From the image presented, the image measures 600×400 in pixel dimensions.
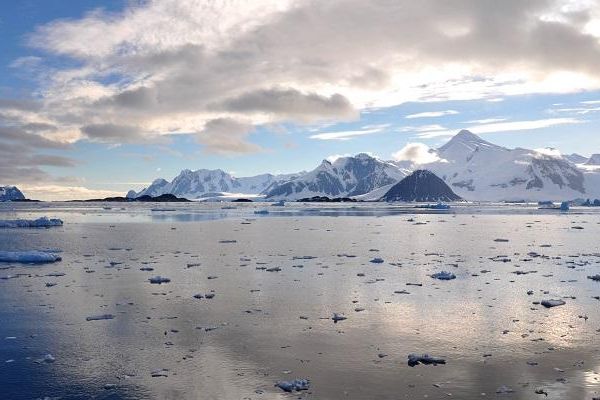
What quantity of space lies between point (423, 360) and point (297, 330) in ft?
14.9

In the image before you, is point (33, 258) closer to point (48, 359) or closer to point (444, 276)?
point (48, 359)

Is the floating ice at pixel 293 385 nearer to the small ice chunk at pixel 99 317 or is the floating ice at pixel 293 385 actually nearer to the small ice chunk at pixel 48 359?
the small ice chunk at pixel 48 359

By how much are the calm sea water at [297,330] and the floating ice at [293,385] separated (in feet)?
0.78

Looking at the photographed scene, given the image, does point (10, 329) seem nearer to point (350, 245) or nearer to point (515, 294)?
point (515, 294)

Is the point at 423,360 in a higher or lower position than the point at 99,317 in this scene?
lower

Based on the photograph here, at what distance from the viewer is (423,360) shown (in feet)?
44.7

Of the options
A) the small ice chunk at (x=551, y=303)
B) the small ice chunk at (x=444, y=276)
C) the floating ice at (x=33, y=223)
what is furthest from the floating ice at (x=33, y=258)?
the floating ice at (x=33, y=223)

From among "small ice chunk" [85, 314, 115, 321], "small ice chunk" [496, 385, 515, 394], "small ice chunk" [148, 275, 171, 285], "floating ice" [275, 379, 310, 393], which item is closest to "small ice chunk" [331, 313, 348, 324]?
"floating ice" [275, 379, 310, 393]

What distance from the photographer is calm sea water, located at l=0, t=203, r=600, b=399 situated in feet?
39.8

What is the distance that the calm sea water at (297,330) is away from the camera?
12.1 m

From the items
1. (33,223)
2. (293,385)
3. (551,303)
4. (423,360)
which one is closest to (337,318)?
(423,360)

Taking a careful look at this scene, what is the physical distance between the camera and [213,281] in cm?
2545

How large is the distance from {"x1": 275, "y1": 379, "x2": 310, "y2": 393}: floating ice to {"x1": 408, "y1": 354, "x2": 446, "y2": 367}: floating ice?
3.16 metres

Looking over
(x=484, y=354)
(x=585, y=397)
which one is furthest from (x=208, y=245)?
(x=585, y=397)
